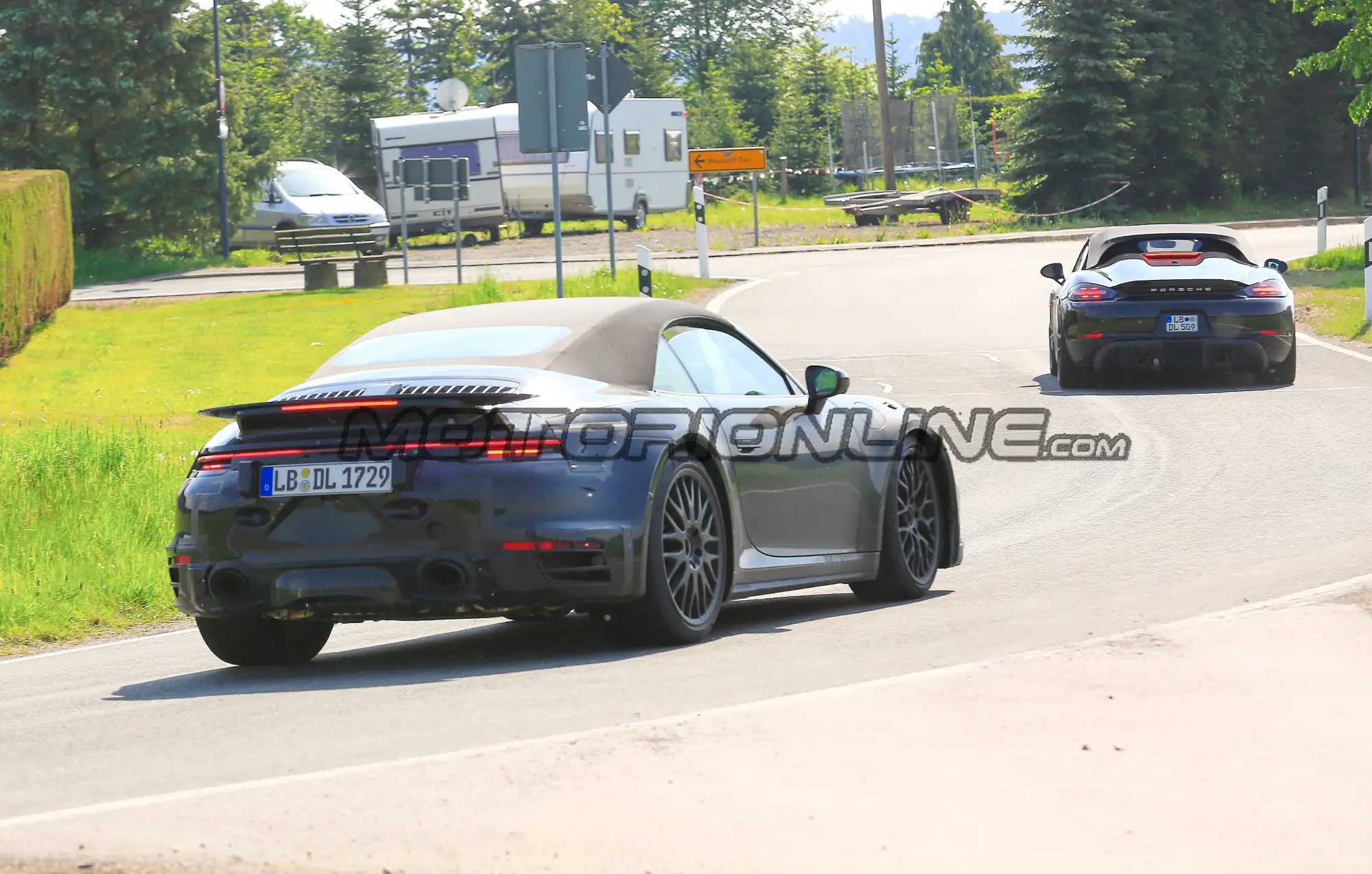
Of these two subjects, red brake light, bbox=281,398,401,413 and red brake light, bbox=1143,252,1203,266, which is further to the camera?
red brake light, bbox=1143,252,1203,266

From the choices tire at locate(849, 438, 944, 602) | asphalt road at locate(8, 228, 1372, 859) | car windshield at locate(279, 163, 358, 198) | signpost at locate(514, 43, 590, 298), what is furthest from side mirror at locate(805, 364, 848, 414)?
car windshield at locate(279, 163, 358, 198)

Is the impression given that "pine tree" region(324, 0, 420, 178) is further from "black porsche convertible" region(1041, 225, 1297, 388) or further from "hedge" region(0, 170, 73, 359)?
"black porsche convertible" region(1041, 225, 1297, 388)

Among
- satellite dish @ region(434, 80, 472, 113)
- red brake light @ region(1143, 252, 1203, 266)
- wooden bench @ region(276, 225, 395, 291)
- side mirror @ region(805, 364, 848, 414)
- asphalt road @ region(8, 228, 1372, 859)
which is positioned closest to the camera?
asphalt road @ region(8, 228, 1372, 859)

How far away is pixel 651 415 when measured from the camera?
7.29 meters

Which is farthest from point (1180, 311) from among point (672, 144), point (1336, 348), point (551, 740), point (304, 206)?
point (672, 144)

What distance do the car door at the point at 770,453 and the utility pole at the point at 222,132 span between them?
34.9m

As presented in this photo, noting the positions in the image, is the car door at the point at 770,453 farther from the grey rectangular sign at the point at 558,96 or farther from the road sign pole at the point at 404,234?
the road sign pole at the point at 404,234

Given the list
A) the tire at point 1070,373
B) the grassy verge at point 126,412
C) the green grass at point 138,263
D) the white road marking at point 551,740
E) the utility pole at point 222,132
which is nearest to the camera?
the white road marking at point 551,740

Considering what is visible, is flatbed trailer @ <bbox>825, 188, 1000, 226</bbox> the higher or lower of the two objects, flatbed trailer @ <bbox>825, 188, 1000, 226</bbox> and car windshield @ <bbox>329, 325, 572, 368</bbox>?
the higher

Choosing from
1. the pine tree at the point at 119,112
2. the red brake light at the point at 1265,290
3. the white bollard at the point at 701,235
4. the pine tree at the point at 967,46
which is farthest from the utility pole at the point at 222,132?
the pine tree at the point at 967,46

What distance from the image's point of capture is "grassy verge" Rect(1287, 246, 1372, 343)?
23.7m

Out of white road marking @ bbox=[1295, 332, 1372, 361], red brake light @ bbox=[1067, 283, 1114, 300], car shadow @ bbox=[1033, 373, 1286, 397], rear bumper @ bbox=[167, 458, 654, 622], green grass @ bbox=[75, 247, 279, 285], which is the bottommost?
car shadow @ bbox=[1033, 373, 1286, 397]

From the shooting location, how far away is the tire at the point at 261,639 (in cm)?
765

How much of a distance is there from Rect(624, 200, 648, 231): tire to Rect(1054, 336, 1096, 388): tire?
117ft
